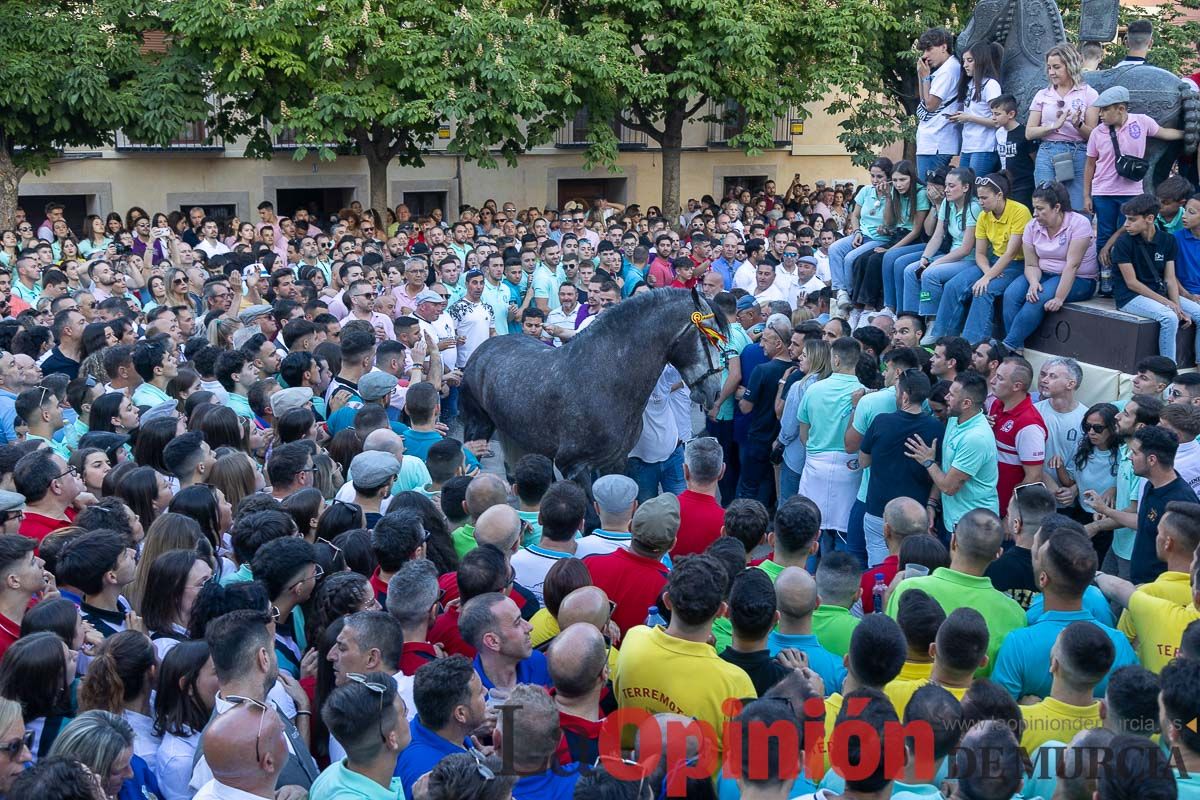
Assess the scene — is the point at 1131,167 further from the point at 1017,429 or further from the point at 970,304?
the point at 1017,429

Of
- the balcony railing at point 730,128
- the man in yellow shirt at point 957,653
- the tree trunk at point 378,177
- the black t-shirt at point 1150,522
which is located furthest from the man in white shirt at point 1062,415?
the balcony railing at point 730,128

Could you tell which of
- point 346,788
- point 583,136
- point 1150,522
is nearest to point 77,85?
point 583,136

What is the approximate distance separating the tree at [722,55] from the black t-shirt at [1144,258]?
14.5 m

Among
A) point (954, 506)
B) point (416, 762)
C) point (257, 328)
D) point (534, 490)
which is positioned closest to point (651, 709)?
point (416, 762)

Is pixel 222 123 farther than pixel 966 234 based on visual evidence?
Yes

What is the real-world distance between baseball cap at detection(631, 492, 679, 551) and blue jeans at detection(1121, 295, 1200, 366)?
4945mm

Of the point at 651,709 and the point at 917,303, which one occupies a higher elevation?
the point at 917,303

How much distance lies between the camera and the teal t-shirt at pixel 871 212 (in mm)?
11781

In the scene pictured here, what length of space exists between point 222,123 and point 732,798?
778 inches

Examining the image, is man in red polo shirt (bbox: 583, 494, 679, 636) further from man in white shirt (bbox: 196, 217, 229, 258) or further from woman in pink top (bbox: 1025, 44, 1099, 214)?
man in white shirt (bbox: 196, 217, 229, 258)

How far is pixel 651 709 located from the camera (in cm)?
443

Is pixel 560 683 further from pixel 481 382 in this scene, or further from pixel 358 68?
pixel 358 68

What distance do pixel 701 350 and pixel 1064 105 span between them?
3626 millimetres

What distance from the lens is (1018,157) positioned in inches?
407
